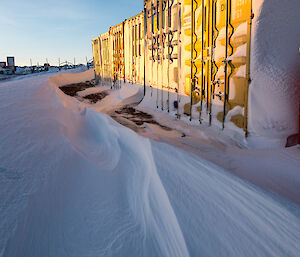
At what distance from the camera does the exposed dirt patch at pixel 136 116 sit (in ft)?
19.5

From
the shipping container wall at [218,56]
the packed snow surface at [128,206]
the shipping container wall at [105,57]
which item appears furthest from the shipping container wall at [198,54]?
the shipping container wall at [105,57]

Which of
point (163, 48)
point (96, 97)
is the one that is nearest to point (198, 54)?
point (163, 48)

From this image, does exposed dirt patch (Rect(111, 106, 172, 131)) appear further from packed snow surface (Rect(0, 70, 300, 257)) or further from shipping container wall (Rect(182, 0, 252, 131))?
packed snow surface (Rect(0, 70, 300, 257))

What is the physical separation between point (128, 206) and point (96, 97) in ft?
32.9

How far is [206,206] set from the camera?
1908 millimetres

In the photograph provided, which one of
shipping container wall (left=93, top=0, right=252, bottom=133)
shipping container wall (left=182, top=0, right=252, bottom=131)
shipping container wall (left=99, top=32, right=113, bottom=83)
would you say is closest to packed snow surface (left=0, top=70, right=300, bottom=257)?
shipping container wall (left=182, top=0, right=252, bottom=131)

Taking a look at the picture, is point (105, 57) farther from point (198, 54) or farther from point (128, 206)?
point (128, 206)

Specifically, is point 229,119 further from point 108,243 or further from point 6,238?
point 6,238

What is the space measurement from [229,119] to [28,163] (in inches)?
131

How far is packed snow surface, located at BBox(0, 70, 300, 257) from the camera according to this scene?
157 cm

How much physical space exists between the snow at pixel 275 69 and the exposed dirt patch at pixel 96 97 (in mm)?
7814

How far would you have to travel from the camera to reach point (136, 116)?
270 inches

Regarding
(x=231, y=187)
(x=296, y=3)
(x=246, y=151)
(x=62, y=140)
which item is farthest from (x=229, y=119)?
(x=62, y=140)

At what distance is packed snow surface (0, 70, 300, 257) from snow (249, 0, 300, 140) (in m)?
1.76
